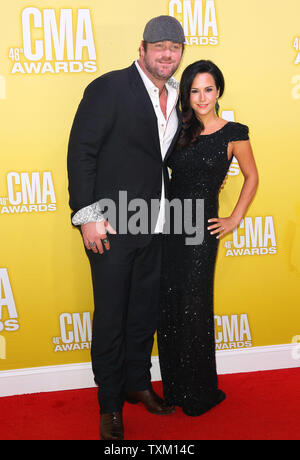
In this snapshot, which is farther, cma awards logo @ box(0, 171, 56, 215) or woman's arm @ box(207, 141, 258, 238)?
cma awards logo @ box(0, 171, 56, 215)

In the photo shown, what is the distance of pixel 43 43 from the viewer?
8.54 feet

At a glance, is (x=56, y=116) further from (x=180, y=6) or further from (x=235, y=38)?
(x=235, y=38)

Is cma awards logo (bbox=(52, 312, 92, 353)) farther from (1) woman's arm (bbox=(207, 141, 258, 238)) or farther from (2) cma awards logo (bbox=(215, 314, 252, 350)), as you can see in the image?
(1) woman's arm (bbox=(207, 141, 258, 238))

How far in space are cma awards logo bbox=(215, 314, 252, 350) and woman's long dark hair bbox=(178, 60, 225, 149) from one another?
1.20 metres

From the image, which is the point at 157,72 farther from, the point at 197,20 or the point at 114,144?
the point at 197,20

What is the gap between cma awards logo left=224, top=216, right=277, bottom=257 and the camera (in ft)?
9.78

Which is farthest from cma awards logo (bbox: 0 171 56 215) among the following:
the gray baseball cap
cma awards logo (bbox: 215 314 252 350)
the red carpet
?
cma awards logo (bbox: 215 314 252 350)

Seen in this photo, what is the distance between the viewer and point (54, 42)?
2.61 m

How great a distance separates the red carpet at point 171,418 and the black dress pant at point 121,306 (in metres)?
0.19

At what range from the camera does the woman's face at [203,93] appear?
2372 mm

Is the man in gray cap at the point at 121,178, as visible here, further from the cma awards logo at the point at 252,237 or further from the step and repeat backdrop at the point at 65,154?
the cma awards logo at the point at 252,237

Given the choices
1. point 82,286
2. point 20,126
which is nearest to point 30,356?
point 82,286

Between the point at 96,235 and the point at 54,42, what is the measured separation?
3.87 feet

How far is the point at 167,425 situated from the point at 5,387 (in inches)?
40.5
